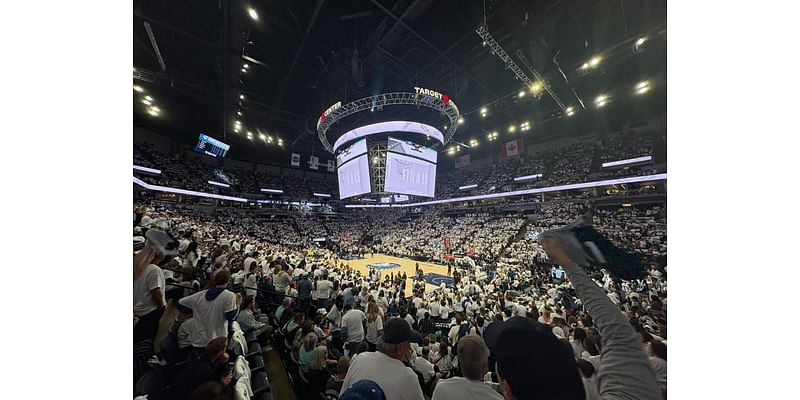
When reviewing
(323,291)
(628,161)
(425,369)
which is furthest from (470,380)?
(628,161)

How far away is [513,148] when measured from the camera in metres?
17.2

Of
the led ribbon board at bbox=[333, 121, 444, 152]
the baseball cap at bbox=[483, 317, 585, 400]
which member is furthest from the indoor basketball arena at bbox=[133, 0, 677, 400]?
the led ribbon board at bbox=[333, 121, 444, 152]

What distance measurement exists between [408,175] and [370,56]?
604cm

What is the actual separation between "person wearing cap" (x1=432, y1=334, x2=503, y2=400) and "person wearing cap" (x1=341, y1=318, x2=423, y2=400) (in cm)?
17

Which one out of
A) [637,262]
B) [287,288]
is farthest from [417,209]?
[637,262]

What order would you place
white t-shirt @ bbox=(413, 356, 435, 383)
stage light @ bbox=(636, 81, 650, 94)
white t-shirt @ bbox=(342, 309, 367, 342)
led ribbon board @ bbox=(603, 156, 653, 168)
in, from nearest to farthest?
white t-shirt @ bbox=(413, 356, 435, 383), white t-shirt @ bbox=(342, 309, 367, 342), stage light @ bbox=(636, 81, 650, 94), led ribbon board @ bbox=(603, 156, 653, 168)

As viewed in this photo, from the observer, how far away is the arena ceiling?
6.14m

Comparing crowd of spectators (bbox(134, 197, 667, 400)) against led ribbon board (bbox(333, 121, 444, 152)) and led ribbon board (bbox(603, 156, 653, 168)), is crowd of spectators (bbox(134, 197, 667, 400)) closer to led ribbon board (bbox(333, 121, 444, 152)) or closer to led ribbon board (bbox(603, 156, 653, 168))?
led ribbon board (bbox(333, 121, 444, 152))

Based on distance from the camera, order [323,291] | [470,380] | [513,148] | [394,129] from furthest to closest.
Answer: [513,148]
[394,129]
[323,291]
[470,380]

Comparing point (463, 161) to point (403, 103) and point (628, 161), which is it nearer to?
point (628, 161)

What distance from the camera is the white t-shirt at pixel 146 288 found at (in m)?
1.86

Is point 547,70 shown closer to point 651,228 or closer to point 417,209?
point 651,228

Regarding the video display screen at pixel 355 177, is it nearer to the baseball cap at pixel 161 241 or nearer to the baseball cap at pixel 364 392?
the baseball cap at pixel 161 241

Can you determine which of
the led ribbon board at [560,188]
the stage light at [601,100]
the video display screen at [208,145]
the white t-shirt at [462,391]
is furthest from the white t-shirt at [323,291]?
the led ribbon board at [560,188]
